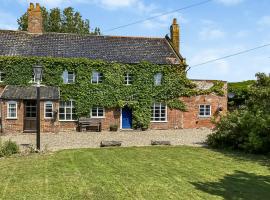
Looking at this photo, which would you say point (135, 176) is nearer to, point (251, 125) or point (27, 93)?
point (251, 125)

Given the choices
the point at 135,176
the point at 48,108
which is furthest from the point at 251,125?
the point at 48,108

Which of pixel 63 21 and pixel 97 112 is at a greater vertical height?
pixel 63 21

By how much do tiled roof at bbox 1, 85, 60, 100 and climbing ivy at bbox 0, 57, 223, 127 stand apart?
0.57m

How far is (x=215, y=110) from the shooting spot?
124ft

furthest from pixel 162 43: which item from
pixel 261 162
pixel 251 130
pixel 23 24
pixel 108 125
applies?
pixel 23 24

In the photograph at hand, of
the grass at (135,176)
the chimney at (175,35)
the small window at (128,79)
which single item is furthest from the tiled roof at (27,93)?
the grass at (135,176)

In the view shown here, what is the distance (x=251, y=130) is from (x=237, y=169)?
5892 millimetres

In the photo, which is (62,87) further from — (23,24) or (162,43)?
(23,24)

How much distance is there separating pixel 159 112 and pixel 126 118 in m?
3.09

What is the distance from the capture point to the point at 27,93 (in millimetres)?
32562

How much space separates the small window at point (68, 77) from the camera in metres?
34.6

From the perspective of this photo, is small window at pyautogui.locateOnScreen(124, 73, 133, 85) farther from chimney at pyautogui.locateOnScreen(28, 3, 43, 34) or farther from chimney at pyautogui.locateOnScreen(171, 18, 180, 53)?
chimney at pyautogui.locateOnScreen(28, 3, 43, 34)

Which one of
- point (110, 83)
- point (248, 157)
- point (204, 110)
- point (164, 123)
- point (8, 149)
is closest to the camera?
point (248, 157)

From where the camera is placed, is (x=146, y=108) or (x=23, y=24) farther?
(x=23, y=24)
